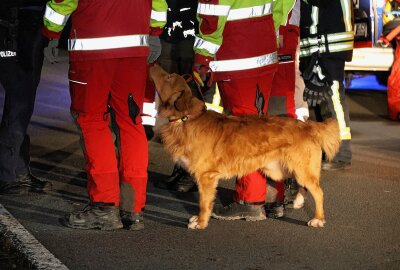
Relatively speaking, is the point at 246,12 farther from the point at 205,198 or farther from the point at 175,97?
the point at 205,198

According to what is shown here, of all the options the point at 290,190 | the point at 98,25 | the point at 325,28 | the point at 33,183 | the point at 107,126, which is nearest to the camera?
the point at 98,25

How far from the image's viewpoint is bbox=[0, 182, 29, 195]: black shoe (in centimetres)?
688

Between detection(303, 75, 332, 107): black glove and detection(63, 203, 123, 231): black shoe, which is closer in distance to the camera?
detection(63, 203, 123, 231): black shoe

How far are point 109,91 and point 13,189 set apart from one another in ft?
5.02

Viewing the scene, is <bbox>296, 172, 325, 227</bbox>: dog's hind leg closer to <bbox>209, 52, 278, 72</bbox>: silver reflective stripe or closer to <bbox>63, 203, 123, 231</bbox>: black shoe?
<bbox>209, 52, 278, 72</bbox>: silver reflective stripe

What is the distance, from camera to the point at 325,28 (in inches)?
306

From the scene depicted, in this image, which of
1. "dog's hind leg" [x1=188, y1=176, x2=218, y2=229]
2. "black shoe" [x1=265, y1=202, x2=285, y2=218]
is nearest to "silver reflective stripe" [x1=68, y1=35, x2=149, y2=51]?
"dog's hind leg" [x1=188, y1=176, x2=218, y2=229]

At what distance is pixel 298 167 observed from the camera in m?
6.02

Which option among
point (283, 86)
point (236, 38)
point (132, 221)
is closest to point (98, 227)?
point (132, 221)

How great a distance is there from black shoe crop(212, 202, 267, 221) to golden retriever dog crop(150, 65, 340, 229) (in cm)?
30

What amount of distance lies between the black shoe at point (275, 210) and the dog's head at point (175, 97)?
0.96 m

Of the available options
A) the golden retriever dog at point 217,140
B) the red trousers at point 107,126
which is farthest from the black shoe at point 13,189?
the golden retriever dog at point 217,140

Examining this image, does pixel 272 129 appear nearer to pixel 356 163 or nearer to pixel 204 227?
pixel 204 227

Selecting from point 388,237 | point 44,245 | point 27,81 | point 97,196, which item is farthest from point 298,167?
point 27,81
